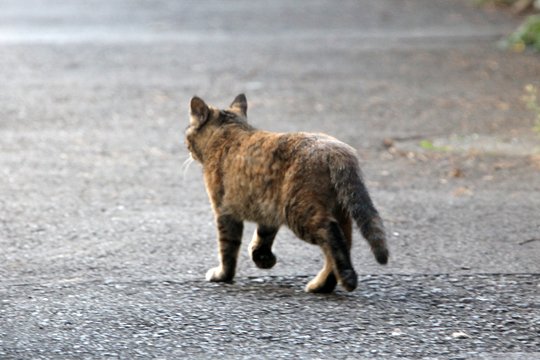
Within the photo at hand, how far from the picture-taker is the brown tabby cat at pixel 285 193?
6008mm

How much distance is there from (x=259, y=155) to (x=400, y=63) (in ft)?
30.6

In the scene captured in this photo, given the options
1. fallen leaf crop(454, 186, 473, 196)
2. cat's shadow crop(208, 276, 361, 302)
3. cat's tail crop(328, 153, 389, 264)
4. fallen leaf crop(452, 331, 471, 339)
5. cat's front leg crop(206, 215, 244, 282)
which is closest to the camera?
fallen leaf crop(452, 331, 471, 339)

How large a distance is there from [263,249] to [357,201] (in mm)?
810

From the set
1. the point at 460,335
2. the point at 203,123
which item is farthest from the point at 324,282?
the point at 203,123

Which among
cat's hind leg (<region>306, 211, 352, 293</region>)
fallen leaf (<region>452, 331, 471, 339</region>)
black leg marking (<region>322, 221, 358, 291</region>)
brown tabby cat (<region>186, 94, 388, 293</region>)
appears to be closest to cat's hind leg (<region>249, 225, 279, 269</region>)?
brown tabby cat (<region>186, 94, 388, 293</region>)

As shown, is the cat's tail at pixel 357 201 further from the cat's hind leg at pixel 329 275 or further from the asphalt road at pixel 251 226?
the asphalt road at pixel 251 226

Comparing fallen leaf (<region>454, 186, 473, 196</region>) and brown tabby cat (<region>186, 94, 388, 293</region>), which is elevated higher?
brown tabby cat (<region>186, 94, 388, 293</region>)

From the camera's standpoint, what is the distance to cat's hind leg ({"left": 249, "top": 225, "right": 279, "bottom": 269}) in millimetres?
6527

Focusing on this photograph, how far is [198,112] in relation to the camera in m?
6.90

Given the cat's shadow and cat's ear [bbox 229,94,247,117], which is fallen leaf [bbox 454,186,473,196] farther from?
the cat's shadow

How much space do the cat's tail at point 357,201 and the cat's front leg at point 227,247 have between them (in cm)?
78

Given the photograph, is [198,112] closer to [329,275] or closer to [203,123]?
[203,123]

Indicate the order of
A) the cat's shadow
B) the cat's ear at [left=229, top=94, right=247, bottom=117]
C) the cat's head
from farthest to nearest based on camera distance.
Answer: the cat's ear at [left=229, top=94, right=247, bottom=117]
the cat's head
the cat's shadow

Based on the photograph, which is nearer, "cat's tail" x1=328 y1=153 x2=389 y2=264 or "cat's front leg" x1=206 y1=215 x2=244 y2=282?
"cat's tail" x1=328 y1=153 x2=389 y2=264
